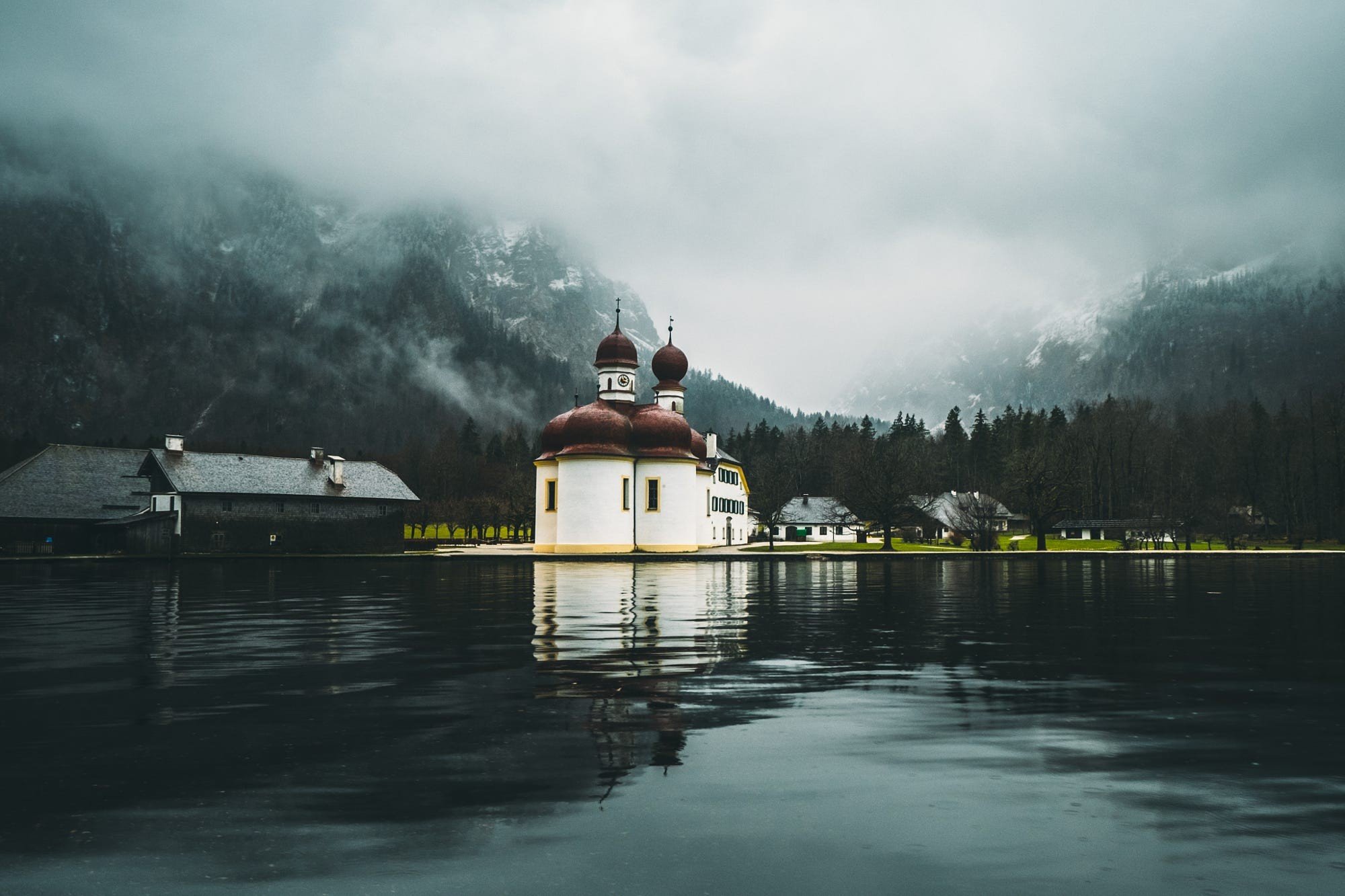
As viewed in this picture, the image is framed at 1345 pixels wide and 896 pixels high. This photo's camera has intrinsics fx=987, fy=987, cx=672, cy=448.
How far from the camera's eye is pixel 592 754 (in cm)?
873

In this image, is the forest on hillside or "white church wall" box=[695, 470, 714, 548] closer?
"white church wall" box=[695, 470, 714, 548]

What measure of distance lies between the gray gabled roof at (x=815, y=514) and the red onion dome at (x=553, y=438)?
50.7 metres

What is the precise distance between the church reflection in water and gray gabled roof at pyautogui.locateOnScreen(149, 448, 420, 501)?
170ft

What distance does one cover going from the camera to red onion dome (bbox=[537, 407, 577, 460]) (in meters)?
78.9

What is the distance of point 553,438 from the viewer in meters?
79.9

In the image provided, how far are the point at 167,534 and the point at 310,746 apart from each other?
76.1m

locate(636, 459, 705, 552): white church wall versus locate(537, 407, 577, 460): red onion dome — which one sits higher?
locate(537, 407, 577, 460): red onion dome

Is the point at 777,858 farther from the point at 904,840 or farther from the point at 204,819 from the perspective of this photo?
the point at 204,819

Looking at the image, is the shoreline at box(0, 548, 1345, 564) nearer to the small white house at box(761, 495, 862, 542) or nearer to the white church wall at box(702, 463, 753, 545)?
the white church wall at box(702, 463, 753, 545)

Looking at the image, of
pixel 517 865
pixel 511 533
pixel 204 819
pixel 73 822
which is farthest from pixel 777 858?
pixel 511 533

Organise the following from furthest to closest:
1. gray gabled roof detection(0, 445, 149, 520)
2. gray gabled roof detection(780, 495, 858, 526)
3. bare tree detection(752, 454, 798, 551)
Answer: gray gabled roof detection(780, 495, 858, 526)
bare tree detection(752, 454, 798, 551)
gray gabled roof detection(0, 445, 149, 520)

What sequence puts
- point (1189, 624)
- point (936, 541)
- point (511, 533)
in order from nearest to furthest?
point (1189, 624), point (936, 541), point (511, 533)

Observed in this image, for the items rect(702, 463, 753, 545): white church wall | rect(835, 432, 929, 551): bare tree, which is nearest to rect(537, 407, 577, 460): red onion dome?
rect(702, 463, 753, 545): white church wall

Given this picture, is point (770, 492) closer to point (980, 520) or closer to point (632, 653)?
point (980, 520)
